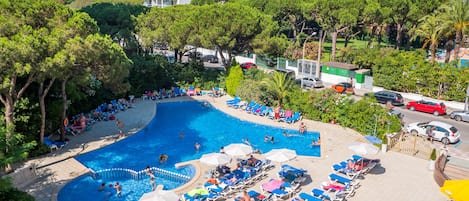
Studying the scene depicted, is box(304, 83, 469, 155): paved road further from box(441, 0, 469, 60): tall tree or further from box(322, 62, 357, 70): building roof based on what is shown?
box(441, 0, 469, 60): tall tree

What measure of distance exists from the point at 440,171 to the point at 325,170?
5677 millimetres

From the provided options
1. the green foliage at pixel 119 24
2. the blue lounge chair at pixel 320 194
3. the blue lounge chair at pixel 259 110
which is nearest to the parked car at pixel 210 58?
the green foliage at pixel 119 24

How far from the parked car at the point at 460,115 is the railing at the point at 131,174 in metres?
22.4

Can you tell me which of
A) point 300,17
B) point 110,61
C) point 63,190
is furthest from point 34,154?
point 300,17

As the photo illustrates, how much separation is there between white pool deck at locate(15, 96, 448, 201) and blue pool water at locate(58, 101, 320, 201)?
2.37ft

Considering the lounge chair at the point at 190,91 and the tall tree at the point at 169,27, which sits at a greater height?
the tall tree at the point at 169,27

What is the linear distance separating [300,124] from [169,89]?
15003 mm

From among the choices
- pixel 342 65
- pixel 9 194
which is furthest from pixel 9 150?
pixel 342 65

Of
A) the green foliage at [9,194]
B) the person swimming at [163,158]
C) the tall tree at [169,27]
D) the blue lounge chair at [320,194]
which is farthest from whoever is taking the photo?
the tall tree at [169,27]

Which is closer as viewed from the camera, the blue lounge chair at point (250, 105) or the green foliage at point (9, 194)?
the green foliage at point (9, 194)

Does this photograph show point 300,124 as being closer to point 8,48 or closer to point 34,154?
point 34,154

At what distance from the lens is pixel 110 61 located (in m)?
22.3

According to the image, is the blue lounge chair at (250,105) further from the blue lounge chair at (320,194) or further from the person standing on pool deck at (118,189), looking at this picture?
the person standing on pool deck at (118,189)

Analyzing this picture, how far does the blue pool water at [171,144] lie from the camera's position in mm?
20562
